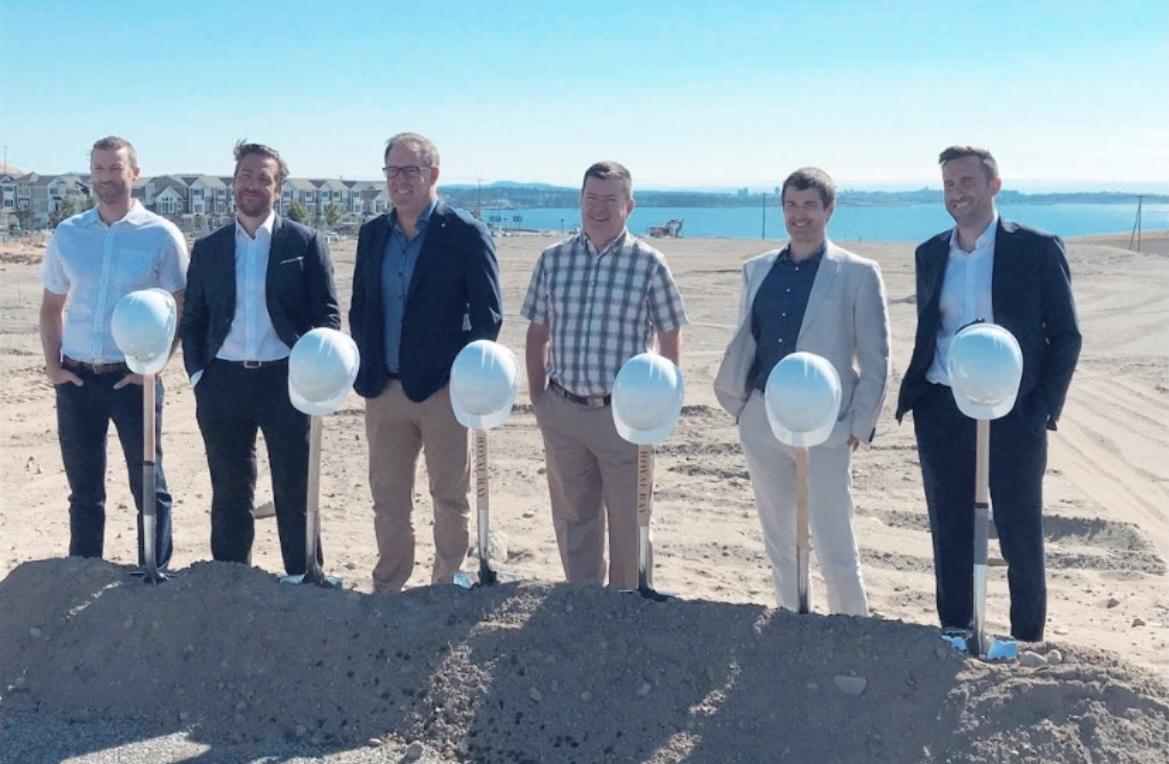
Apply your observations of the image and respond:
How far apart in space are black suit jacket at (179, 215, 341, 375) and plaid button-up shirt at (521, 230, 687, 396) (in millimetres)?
1005

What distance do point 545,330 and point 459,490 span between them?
32.7 inches

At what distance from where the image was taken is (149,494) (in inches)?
182

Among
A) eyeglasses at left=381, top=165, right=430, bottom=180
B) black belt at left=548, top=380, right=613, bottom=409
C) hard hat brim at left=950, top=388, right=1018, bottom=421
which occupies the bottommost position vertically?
black belt at left=548, top=380, right=613, bottom=409

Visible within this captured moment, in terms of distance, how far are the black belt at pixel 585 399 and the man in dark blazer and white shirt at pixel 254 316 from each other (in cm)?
103

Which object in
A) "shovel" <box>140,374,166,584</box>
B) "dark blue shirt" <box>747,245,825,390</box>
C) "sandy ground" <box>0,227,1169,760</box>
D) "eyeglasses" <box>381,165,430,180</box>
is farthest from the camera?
"sandy ground" <box>0,227,1169,760</box>

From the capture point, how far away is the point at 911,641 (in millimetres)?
3842

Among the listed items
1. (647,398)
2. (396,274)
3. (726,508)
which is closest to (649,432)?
(647,398)

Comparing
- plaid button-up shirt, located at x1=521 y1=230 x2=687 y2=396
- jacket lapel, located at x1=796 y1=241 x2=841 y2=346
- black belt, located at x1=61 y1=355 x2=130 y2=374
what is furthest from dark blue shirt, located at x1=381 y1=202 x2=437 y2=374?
jacket lapel, located at x1=796 y1=241 x2=841 y2=346

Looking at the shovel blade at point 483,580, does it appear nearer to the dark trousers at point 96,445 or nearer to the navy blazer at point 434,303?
the navy blazer at point 434,303

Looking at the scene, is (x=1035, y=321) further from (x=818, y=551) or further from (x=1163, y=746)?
(x=1163, y=746)

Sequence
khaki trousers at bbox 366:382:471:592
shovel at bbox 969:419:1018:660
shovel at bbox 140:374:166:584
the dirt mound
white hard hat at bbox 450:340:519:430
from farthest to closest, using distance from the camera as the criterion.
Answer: khaki trousers at bbox 366:382:471:592, shovel at bbox 140:374:166:584, white hard hat at bbox 450:340:519:430, shovel at bbox 969:419:1018:660, the dirt mound

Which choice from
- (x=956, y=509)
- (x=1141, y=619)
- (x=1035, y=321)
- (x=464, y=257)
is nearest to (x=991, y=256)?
(x=1035, y=321)

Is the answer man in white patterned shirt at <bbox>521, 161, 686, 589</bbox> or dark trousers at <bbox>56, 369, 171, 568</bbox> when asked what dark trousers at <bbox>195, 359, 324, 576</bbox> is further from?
man in white patterned shirt at <bbox>521, 161, 686, 589</bbox>

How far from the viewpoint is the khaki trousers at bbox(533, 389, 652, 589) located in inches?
193
